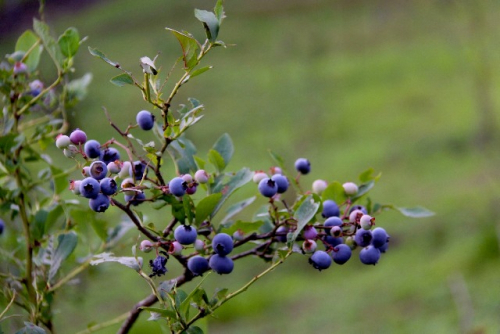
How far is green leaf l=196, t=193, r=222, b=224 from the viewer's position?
2.41ft

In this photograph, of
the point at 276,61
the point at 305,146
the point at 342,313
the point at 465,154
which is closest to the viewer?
the point at 342,313

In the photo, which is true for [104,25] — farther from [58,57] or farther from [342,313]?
[58,57]

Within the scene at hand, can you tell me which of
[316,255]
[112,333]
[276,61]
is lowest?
[276,61]

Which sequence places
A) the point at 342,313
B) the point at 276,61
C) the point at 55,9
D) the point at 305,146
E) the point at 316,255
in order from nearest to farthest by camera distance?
the point at 316,255 → the point at 342,313 → the point at 305,146 → the point at 276,61 → the point at 55,9

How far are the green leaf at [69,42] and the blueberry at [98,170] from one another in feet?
0.83

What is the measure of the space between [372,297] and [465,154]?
1394 mm

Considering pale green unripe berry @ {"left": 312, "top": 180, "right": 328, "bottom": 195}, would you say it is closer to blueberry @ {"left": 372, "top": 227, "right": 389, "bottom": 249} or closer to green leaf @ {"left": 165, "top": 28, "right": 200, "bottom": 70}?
blueberry @ {"left": 372, "top": 227, "right": 389, "bottom": 249}

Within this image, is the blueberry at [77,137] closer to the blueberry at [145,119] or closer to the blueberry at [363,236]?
the blueberry at [145,119]

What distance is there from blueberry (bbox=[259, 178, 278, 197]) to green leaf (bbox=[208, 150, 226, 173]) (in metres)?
0.09

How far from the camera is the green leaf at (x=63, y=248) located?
2.85 feet

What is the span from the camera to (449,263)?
3.09 m

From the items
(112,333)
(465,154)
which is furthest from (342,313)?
(465,154)

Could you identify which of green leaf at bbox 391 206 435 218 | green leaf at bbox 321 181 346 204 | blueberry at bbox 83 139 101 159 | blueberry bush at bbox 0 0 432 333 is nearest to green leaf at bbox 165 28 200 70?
blueberry bush at bbox 0 0 432 333

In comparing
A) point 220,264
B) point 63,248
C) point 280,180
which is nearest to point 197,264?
point 220,264
